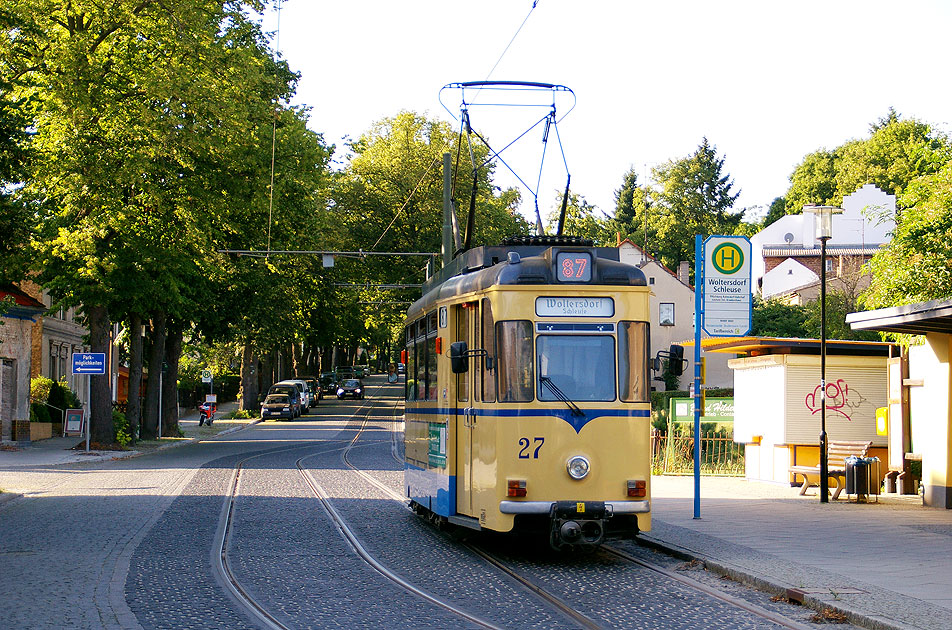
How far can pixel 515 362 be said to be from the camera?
39.9ft

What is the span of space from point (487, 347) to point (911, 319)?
6.62m

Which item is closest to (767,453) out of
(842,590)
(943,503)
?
(943,503)

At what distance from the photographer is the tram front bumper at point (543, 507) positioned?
11.8 meters

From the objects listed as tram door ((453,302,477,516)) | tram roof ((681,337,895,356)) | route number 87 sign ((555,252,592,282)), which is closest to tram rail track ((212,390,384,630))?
tram door ((453,302,477,516))

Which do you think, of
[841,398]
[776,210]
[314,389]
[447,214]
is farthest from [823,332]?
[776,210]

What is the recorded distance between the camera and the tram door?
41.7 ft

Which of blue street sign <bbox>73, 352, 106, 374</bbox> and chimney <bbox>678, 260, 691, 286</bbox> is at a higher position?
chimney <bbox>678, 260, 691, 286</bbox>

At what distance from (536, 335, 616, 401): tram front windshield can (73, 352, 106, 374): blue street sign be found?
2258 centimetres

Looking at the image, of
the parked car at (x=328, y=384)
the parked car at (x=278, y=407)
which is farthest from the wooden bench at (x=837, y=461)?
the parked car at (x=328, y=384)

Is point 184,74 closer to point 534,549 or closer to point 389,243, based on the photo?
point 534,549

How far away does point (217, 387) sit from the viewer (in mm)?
78812

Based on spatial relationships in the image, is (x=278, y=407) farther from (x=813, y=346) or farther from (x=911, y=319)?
(x=911, y=319)

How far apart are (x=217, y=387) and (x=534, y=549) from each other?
67799mm

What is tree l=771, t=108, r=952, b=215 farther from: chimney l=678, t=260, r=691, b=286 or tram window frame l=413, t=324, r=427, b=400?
tram window frame l=413, t=324, r=427, b=400
